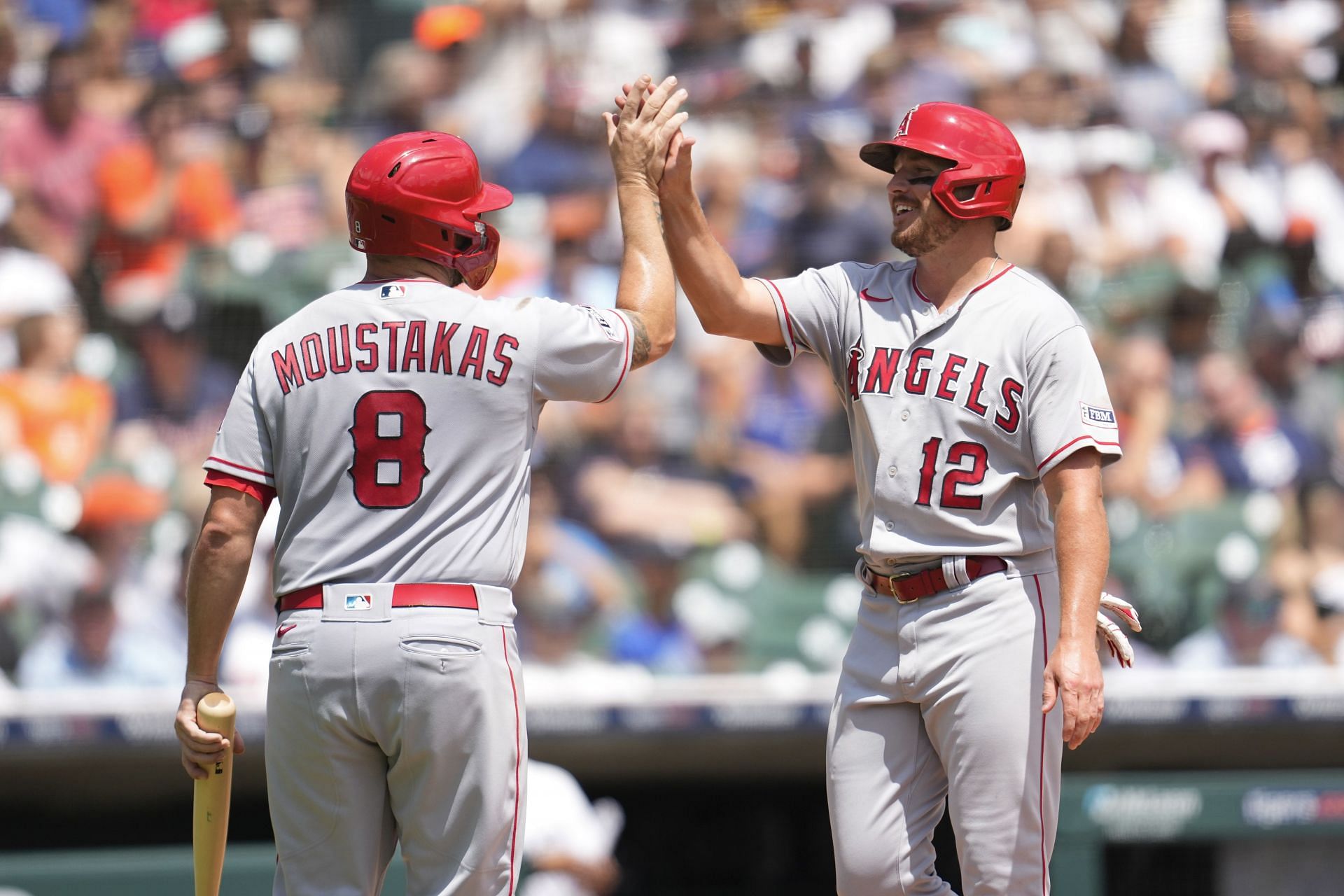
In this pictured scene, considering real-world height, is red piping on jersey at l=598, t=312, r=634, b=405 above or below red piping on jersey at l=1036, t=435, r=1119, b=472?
above

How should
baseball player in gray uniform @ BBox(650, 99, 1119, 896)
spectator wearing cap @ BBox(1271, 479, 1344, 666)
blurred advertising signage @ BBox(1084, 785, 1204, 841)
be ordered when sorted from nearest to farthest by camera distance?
baseball player in gray uniform @ BBox(650, 99, 1119, 896) < blurred advertising signage @ BBox(1084, 785, 1204, 841) < spectator wearing cap @ BBox(1271, 479, 1344, 666)

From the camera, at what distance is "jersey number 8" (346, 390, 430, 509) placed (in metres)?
2.54

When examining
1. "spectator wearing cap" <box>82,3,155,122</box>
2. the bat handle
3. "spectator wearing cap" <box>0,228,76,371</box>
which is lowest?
the bat handle

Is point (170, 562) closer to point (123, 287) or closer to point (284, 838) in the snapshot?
point (123, 287)

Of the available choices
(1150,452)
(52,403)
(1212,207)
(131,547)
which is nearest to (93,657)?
(131,547)

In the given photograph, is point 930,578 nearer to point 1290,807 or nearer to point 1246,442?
point 1290,807

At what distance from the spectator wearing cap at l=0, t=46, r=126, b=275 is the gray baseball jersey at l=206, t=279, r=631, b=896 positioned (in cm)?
454

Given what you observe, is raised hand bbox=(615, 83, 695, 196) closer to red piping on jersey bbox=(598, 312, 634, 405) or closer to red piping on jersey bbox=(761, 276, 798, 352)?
red piping on jersey bbox=(761, 276, 798, 352)

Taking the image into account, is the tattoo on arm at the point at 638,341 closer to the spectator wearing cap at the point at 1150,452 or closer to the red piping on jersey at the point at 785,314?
the red piping on jersey at the point at 785,314

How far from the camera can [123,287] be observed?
6.55m

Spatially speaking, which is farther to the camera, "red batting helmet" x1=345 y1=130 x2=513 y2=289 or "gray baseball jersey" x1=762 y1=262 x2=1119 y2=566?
"gray baseball jersey" x1=762 y1=262 x2=1119 y2=566

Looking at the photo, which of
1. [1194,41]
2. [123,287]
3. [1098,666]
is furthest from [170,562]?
[1194,41]

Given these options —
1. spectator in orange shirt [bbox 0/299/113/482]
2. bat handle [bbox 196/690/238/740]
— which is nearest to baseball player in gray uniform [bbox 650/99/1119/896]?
bat handle [bbox 196/690/238/740]

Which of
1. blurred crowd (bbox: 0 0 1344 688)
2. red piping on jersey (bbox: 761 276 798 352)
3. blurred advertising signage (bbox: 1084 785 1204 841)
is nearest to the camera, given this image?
red piping on jersey (bbox: 761 276 798 352)
